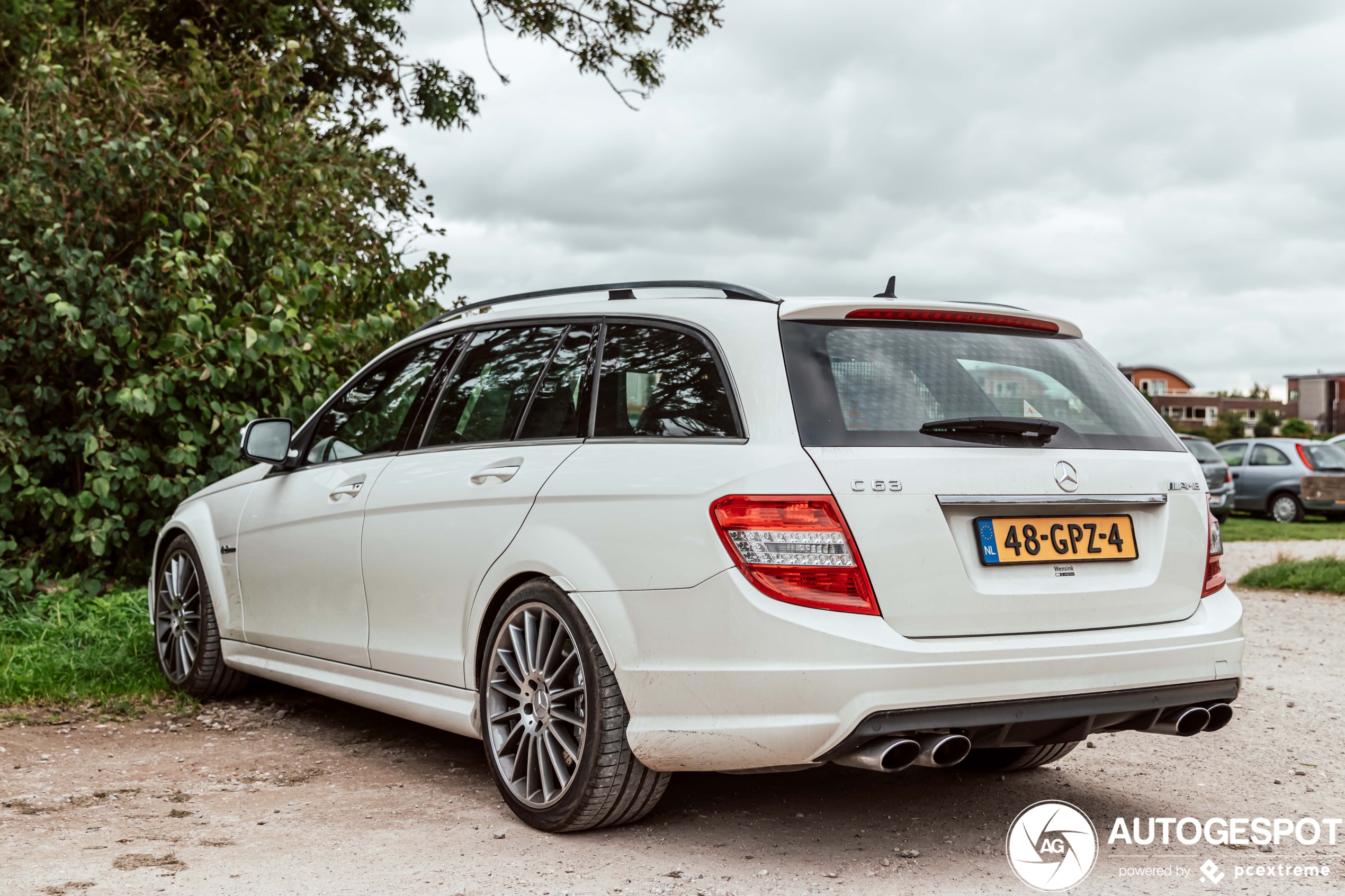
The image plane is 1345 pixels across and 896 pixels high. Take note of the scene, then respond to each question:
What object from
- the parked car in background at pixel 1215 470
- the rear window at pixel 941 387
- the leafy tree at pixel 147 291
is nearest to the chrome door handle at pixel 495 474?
the rear window at pixel 941 387

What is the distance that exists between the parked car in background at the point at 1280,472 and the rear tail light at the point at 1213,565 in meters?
21.9

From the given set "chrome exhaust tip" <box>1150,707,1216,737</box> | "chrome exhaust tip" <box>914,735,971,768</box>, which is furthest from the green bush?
"chrome exhaust tip" <box>914,735,971,768</box>

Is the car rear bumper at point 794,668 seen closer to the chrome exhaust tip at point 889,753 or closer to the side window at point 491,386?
the chrome exhaust tip at point 889,753

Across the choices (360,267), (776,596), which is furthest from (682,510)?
(360,267)

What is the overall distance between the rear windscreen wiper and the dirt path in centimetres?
125

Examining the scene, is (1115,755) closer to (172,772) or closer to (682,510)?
(682,510)

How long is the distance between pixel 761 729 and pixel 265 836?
1.66 metres

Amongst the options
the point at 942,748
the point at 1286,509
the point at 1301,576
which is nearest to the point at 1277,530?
the point at 1286,509

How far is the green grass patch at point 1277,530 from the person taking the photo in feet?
64.5

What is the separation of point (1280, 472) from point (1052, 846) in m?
22.8

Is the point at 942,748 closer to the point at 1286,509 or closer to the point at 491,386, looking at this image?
the point at 491,386

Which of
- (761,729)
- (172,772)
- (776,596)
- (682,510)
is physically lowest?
(172,772)

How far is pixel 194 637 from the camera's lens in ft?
20.7

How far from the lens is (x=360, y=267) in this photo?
984cm
